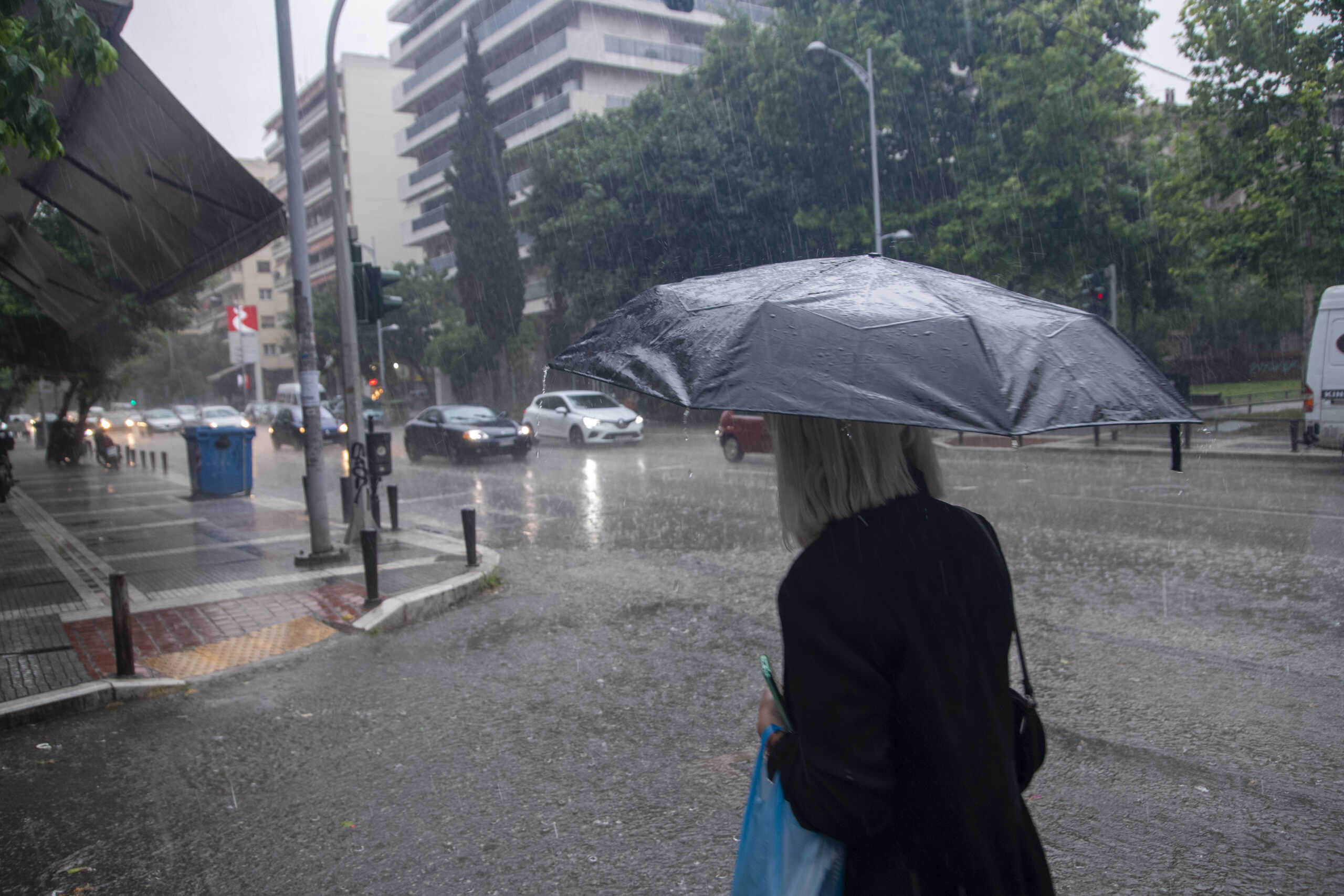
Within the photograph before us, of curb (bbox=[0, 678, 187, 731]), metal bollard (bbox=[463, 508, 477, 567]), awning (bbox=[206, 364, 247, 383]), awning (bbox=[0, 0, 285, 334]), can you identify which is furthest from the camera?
awning (bbox=[206, 364, 247, 383])

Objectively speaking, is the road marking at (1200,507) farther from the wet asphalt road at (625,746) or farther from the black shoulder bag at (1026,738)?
the black shoulder bag at (1026,738)

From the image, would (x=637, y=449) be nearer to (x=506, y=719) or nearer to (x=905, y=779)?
(x=506, y=719)

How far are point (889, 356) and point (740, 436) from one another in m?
17.6

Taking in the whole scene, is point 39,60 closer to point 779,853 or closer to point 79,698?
point 79,698

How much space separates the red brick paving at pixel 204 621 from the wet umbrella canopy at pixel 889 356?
5717mm

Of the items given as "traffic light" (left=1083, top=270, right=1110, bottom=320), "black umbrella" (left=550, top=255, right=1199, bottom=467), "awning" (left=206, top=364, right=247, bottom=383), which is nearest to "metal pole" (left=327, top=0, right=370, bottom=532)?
"black umbrella" (left=550, top=255, right=1199, bottom=467)

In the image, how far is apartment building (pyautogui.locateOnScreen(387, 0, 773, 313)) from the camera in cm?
5216

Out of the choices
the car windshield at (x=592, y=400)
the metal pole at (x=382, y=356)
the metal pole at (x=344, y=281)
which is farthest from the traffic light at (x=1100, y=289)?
the metal pole at (x=382, y=356)

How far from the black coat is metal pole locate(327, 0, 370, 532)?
9.92m

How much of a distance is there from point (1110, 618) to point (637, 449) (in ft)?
58.0

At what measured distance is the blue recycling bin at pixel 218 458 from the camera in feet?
54.7

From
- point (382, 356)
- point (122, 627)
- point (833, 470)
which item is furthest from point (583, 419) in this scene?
point (382, 356)

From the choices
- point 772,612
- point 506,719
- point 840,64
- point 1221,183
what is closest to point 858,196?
point 840,64

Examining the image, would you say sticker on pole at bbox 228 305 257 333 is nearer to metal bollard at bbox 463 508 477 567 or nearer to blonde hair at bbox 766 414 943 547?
metal bollard at bbox 463 508 477 567
